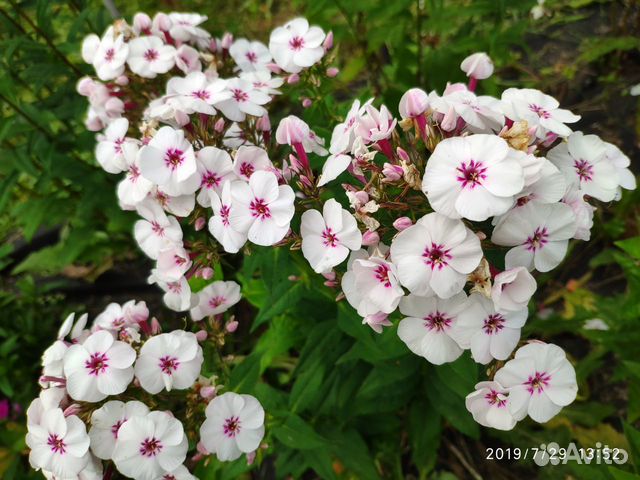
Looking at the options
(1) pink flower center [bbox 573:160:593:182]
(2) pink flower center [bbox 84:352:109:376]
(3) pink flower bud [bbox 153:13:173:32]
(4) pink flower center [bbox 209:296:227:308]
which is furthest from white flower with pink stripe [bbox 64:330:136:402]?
(1) pink flower center [bbox 573:160:593:182]

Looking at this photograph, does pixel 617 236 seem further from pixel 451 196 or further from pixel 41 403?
pixel 41 403

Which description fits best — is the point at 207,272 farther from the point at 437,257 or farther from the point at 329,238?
the point at 437,257

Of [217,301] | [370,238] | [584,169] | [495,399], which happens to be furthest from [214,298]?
[584,169]

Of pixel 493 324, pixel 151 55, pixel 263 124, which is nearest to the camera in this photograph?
pixel 493 324

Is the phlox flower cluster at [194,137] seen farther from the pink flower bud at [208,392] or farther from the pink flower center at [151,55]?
the pink flower bud at [208,392]

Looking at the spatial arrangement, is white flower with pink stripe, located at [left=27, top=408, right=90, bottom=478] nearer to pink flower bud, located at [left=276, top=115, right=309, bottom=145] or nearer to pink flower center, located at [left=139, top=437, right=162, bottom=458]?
pink flower center, located at [left=139, top=437, right=162, bottom=458]

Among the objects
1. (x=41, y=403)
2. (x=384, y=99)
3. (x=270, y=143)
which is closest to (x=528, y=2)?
(x=384, y=99)
